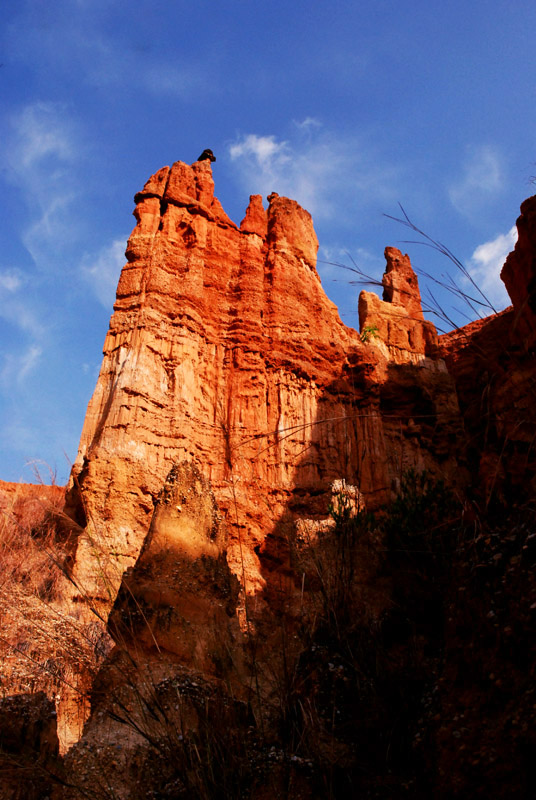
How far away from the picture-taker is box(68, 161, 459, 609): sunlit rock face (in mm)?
15594

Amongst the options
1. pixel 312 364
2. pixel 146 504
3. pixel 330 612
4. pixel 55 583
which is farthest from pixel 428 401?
pixel 330 612

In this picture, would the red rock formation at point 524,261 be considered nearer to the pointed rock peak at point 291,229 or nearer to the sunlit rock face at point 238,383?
the sunlit rock face at point 238,383

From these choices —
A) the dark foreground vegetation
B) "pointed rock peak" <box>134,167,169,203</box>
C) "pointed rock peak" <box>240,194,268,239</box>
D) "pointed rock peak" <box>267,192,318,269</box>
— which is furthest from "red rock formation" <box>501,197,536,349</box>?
"pointed rock peak" <box>134,167,169,203</box>

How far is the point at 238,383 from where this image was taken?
18.9m

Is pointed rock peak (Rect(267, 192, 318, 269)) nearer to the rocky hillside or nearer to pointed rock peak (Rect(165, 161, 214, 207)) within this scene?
the rocky hillside

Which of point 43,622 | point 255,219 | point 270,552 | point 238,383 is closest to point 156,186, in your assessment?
point 255,219

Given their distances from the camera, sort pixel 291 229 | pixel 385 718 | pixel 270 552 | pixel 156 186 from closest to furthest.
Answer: pixel 385 718 → pixel 270 552 → pixel 156 186 → pixel 291 229

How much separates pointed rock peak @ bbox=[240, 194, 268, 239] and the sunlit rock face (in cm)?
5

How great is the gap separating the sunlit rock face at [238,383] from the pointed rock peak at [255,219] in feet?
0.18

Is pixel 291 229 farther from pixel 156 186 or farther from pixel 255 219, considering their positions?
pixel 156 186

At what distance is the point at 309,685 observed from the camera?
14.5ft

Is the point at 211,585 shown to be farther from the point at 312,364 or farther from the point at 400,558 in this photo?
the point at 312,364

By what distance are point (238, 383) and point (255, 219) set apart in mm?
7747

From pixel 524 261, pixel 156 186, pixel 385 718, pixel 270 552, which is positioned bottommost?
pixel 385 718
